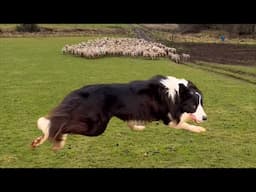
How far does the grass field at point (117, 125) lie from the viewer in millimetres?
5012

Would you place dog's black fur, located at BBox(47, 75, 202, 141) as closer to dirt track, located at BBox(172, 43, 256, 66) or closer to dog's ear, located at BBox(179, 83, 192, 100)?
dog's ear, located at BBox(179, 83, 192, 100)

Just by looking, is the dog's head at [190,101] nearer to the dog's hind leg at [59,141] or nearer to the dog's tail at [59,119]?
the dog's tail at [59,119]

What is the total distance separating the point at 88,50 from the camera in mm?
5859

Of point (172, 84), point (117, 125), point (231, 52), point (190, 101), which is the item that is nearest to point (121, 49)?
point (117, 125)

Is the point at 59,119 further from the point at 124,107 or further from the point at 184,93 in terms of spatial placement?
the point at 184,93

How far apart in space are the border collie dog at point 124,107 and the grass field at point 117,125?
528 millimetres

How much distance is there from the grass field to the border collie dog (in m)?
0.53

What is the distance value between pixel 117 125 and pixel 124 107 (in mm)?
1048

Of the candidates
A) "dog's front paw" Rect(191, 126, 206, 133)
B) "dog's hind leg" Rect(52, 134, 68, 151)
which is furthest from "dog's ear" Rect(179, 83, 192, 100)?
"dog's hind leg" Rect(52, 134, 68, 151)

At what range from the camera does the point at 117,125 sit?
446 centimetres

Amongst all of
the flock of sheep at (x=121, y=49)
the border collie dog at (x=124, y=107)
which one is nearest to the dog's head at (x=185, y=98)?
the border collie dog at (x=124, y=107)

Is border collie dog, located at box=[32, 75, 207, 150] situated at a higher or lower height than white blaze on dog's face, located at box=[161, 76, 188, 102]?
lower

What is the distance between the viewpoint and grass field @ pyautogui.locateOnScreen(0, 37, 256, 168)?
5012mm
